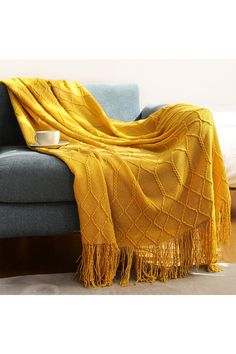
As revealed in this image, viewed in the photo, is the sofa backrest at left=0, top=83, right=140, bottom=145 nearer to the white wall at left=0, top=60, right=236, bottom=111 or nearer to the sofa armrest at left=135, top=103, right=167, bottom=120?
the sofa armrest at left=135, top=103, right=167, bottom=120

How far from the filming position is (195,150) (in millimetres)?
1921

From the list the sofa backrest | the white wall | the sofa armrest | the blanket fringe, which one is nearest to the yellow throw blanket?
the blanket fringe

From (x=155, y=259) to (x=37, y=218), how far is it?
0.44 metres

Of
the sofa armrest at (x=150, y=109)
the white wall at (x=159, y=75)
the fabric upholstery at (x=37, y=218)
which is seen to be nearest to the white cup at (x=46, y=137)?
the fabric upholstery at (x=37, y=218)

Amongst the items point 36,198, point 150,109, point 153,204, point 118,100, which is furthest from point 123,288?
point 118,100

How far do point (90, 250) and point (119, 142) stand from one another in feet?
2.17

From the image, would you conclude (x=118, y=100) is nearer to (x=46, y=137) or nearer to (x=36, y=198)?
(x=46, y=137)

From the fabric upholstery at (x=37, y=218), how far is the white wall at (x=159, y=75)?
163 cm

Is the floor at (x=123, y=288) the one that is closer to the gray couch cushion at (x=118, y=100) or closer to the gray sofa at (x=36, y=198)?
the gray sofa at (x=36, y=198)

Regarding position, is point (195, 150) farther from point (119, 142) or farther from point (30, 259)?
point (30, 259)

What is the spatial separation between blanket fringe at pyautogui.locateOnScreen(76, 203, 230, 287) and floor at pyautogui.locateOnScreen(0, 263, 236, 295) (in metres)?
0.04

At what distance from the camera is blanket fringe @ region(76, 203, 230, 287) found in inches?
73.1

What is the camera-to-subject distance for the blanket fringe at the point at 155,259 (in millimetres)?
1857

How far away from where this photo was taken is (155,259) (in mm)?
1919
